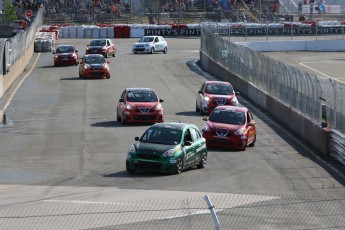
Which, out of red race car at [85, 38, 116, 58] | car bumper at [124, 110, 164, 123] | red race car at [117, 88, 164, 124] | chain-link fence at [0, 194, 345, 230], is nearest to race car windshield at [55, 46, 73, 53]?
red race car at [85, 38, 116, 58]

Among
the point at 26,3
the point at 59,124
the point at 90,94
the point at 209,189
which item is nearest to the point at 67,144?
the point at 59,124

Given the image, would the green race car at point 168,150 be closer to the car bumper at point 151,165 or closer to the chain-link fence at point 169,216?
the car bumper at point 151,165

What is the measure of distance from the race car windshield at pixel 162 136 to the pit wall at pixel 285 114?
5.37 meters

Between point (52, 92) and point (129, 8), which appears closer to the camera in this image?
point (52, 92)

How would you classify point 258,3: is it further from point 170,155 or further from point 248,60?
point 170,155

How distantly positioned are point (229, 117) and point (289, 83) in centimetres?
638

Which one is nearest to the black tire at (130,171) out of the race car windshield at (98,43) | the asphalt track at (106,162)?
the asphalt track at (106,162)

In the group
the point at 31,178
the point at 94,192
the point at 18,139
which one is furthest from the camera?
the point at 18,139

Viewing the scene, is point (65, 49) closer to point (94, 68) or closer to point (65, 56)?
point (65, 56)

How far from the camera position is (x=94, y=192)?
2105 cm

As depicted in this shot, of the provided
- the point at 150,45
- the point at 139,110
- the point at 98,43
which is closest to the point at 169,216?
the point at 139,110

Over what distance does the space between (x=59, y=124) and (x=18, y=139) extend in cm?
386

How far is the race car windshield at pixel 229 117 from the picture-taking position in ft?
98.0

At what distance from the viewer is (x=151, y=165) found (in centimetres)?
2403
